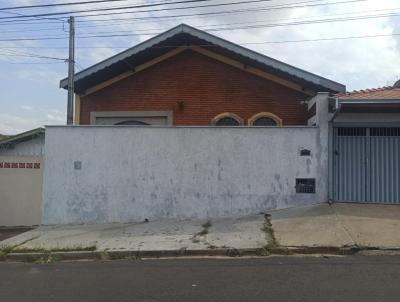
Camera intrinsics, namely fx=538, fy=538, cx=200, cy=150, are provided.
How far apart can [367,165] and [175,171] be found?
4.93 meters

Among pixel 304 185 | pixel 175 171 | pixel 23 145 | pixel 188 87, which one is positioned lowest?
pixel 304 185

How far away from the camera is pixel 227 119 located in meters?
17.2

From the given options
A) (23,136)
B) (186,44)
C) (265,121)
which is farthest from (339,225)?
(23,136)

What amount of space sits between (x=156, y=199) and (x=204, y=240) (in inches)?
126

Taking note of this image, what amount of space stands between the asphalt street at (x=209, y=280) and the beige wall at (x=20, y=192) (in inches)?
231

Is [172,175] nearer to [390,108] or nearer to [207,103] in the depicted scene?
[207,103]

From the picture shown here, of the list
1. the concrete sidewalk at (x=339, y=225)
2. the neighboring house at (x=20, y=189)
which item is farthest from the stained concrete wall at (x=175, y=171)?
the neighboring house at (x=20, y=189)

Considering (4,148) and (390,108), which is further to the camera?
(4,148)

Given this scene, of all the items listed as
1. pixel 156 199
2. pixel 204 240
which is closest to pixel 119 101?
pixel 156 199

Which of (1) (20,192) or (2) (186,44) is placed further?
(2) (186,44)

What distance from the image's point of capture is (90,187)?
561 inches

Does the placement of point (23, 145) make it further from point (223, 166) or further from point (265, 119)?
point (223, 166)

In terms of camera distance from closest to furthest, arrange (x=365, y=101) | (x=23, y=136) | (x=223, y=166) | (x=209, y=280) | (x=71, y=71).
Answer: (x=209, y=280), (x=365, y=101), (x=223, y=166), (x=71, y=71), (x=23, y=136)

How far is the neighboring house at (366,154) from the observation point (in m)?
13.6
